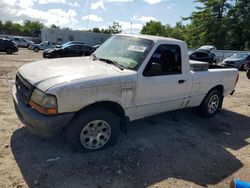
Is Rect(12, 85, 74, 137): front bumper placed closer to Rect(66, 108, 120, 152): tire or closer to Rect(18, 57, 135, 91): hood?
Rect(66, 108, 120, 152): tire

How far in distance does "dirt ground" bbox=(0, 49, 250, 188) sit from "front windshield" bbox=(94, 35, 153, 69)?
4.69ft

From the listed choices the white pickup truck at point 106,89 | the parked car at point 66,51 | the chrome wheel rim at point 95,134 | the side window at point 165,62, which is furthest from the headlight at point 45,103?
the parked car at point 66,51

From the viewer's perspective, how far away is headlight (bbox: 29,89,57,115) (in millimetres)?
3760

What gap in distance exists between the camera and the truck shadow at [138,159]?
3.78 meters

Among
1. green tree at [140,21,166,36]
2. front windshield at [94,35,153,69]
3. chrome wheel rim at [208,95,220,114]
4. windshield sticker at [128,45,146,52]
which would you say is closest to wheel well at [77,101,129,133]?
front windshield at [94,35,153,69]

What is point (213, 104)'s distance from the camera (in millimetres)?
6844

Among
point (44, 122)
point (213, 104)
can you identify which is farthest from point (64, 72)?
point (213, 104)

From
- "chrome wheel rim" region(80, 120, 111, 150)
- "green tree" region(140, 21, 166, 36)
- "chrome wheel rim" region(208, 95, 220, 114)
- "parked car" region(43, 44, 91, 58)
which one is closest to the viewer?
"chrome wheel rim" region(80, 120, 111, 150)

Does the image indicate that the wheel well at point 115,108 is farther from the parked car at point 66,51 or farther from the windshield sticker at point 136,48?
the parked car at point 66,51

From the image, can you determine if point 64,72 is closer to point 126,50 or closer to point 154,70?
point 126,50

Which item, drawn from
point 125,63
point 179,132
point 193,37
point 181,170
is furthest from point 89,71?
point 193,37

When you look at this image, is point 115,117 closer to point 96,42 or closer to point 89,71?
point 89,71

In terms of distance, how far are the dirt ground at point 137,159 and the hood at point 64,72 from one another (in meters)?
1.13

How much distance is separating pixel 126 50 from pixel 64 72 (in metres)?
1.33
